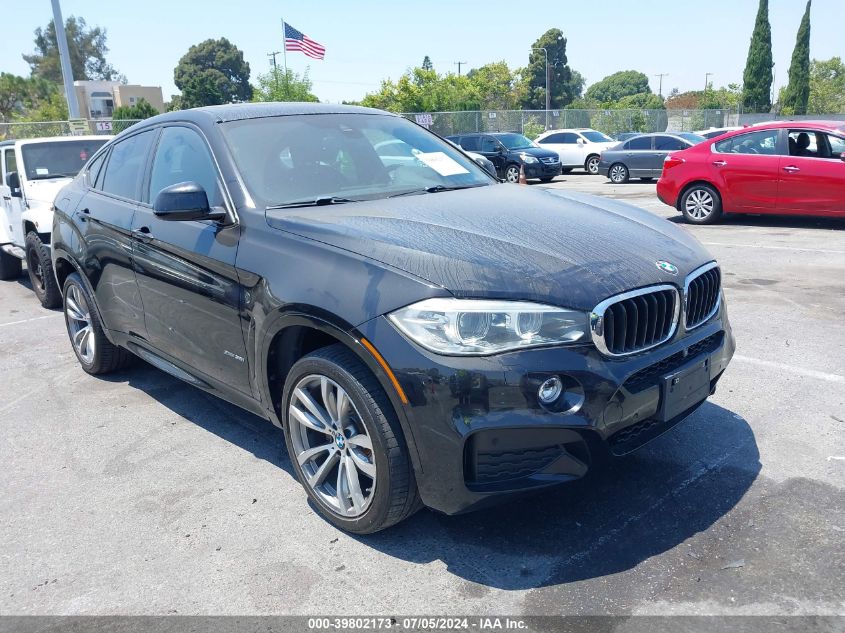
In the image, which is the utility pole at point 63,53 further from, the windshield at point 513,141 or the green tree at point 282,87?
the green tree at point 282,87

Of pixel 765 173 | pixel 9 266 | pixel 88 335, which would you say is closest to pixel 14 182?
pixel 9 266

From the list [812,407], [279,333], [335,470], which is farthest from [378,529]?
[812,407]

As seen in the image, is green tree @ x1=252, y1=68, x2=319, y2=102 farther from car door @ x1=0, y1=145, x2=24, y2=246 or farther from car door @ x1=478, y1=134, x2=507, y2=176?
car door @ x1=0, y1=145, x2=24, y2=246

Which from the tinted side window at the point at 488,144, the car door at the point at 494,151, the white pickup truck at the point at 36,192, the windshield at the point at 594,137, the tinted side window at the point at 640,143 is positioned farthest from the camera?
the windshield at the point at 594,137

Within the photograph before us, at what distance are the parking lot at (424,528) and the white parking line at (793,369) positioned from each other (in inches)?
0.8

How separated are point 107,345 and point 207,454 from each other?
1698 mm

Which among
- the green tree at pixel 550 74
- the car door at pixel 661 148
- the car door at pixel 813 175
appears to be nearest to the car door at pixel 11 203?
the car door at pixel 813 175

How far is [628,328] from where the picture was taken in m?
2.82

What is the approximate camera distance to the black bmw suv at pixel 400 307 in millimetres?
2650

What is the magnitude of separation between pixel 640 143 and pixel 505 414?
64.1 feet

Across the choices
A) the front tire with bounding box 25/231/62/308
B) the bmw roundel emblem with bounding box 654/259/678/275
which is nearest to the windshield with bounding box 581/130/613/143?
the front tire with bounding box 25/231/62/308

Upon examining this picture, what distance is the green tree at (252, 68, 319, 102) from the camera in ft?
157

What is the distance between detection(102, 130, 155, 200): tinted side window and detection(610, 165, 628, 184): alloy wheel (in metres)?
17.8

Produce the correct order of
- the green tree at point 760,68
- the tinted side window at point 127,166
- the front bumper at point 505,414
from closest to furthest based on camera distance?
the front bumper at point 505,414, the tinted side window at point 127,166, the green tree at point 760,68
